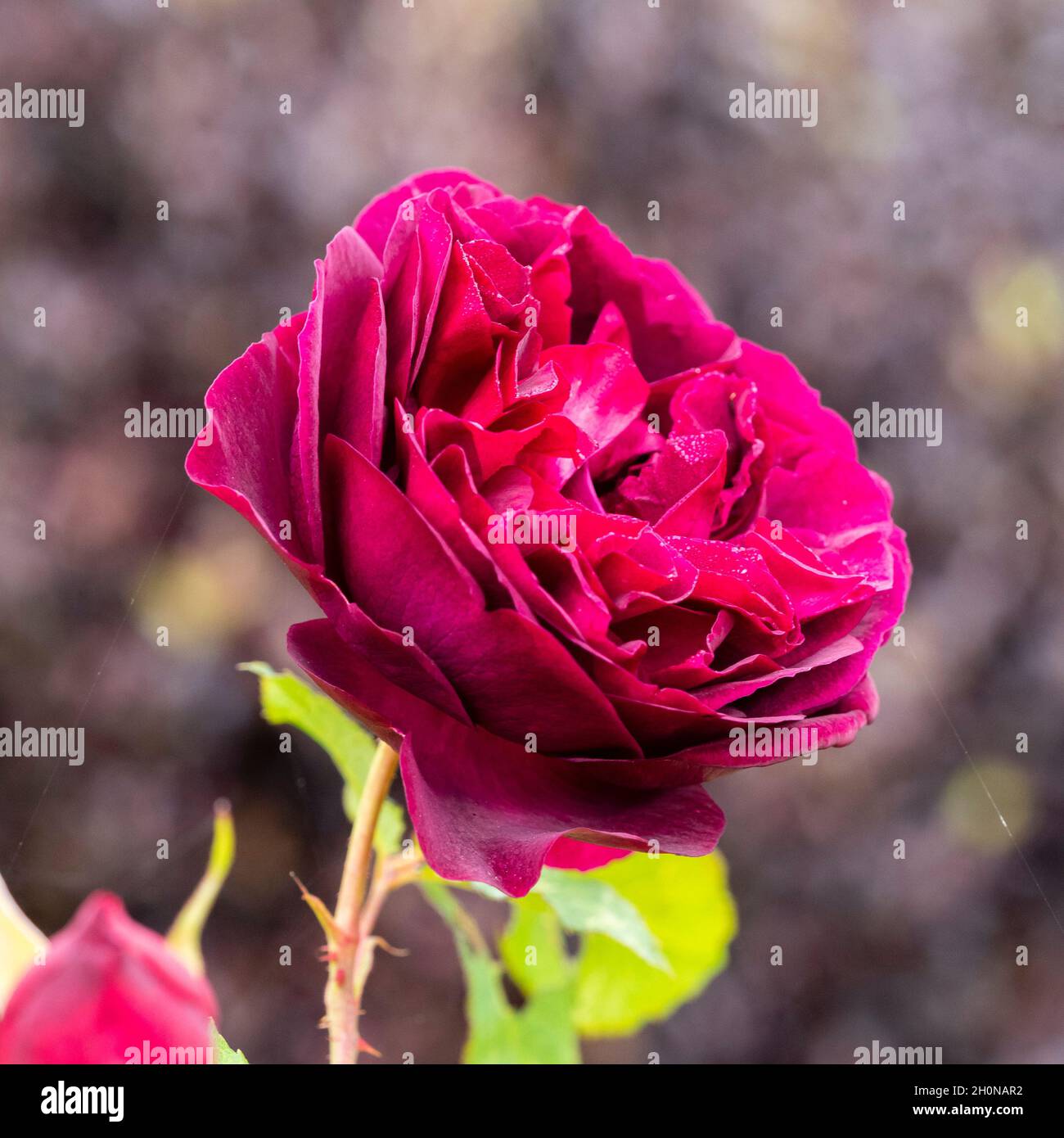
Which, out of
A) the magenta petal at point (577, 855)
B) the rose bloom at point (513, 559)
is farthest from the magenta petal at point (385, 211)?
the magenta petal at point (577, 855)

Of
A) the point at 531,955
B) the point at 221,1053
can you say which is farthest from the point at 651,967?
the point at 221,1053

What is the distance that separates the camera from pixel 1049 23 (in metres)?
0.39

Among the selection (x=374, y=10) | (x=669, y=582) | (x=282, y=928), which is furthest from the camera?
(x=374, y=10)

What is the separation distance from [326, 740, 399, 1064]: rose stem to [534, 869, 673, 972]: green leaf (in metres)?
0.04

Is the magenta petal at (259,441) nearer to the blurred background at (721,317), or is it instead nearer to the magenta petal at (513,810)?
the magenta petal at (513,810)

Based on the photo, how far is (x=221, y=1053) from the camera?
168 mm

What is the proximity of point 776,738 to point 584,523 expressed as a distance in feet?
0.14

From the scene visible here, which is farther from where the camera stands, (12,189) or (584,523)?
(12,189)

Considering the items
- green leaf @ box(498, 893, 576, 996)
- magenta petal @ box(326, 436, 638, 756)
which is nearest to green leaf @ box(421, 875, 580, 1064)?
green leaf @ box(498, 893, 576, 996)

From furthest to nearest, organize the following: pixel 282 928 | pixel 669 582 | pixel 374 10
Result: pixel 374 10
pixel 282 928
pixel 669 582

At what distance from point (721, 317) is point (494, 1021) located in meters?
0.26

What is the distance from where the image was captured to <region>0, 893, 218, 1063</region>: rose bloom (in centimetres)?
15

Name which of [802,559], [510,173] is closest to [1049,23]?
[510,173]

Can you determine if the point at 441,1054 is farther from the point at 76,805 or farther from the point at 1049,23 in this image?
the point at 1049,23
